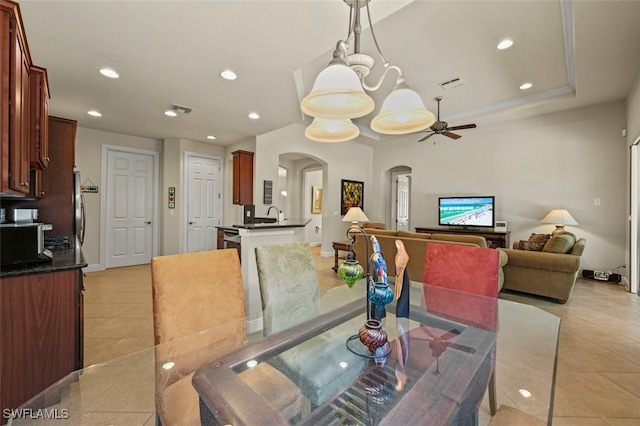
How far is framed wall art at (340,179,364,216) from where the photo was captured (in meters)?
6.62

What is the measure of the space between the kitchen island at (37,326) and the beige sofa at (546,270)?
14.3 feet

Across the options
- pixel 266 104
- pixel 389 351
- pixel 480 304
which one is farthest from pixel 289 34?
pixel 480 304

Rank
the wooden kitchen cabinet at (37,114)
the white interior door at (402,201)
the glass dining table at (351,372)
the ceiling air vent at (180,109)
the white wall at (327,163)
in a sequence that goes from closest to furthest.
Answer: the glass dining table at (351,372) → the wooden kitchen cabinet at (37,114) → the ceiling air vent at (180,109) → the white wall at (327,163) → the white interior door at (402,201)

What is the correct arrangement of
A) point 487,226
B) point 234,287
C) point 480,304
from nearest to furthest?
point 234,287 < point 480,304 < point 487,226

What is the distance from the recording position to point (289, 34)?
209cm

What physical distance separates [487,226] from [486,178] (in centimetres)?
105

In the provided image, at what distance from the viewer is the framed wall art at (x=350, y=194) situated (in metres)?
6.62

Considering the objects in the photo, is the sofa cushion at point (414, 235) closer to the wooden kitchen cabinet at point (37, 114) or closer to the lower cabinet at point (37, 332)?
the lower cabinet at point (37, 332)

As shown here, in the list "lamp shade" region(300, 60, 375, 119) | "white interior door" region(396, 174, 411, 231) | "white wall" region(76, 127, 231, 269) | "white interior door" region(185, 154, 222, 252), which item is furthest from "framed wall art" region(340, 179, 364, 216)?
"lamp shade" region(300, 60, 375, 119)

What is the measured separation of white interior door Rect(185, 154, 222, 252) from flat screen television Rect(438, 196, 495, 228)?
16.6ft

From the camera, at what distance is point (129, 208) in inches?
201

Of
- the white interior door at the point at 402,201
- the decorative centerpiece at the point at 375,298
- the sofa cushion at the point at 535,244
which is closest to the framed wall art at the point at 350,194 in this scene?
the white interior door at the point at 402,201

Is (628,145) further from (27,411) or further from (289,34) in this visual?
(27,411)

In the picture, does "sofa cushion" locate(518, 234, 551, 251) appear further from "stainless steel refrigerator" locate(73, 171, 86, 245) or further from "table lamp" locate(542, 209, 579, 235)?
"stainless steel refrigerator" locate(73, 171, 86, 245)
